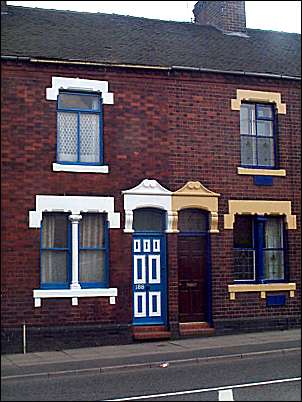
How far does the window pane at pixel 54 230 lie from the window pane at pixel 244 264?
13.2 feet

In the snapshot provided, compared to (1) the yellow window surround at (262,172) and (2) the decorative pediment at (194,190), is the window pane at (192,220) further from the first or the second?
(1) the yellow window surround at (262,172)

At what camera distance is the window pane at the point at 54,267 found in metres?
14.3

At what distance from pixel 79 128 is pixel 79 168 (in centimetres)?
90

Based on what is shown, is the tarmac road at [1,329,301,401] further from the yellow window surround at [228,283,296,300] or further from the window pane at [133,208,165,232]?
the window pane at [133,208,165,232]

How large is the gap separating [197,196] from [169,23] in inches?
208

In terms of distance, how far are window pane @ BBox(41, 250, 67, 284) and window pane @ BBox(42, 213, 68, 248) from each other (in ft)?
0.57

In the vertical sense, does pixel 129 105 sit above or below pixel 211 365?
above

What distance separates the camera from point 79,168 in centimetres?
Result: 1452

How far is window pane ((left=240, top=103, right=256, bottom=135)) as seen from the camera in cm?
1611

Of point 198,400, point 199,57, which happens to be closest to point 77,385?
point 198,400

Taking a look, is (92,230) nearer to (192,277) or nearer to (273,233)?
(192,277)

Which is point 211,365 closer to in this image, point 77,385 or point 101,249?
point 77,385

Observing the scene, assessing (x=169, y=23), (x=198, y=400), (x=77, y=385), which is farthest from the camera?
(x=169, y=23)

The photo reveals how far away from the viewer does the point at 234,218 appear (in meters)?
15.8
